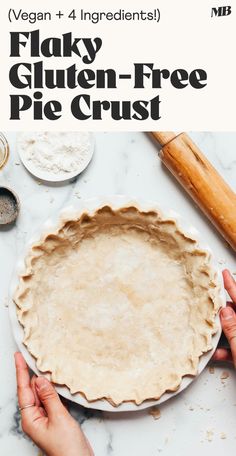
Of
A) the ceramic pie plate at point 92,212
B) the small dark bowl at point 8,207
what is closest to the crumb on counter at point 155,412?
the ceramic pie plate at point 92,212

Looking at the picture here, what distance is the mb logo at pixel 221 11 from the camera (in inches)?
74.6

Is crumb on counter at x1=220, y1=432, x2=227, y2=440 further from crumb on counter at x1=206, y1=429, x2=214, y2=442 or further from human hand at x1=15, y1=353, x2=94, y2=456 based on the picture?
human hand at x1=15, y1=353, x2=94, y2=456

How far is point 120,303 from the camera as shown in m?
1.81

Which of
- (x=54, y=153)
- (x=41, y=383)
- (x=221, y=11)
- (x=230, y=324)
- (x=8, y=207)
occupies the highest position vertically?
(x=221, y=11)

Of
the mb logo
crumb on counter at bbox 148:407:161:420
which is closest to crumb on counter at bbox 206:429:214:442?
crumb on counter at bbox 148:407:161:420

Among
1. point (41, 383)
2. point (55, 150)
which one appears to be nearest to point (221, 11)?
point (55, 150)

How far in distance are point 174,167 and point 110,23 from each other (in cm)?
49

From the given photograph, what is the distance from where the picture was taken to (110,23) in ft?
6.20

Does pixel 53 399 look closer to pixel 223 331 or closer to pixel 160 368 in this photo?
pixel 160 368

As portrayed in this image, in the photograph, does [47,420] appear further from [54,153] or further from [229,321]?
[54,153]

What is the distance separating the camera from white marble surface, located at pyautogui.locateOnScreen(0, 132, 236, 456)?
1835 mm

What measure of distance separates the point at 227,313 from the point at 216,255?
0.21 m

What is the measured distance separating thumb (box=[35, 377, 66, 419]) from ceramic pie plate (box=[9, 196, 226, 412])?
2 centimetres

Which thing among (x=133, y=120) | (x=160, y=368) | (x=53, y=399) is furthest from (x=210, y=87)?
(x=53, y=399)
